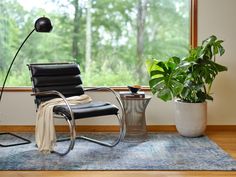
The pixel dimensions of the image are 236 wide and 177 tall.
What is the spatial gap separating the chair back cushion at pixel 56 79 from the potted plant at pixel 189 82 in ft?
2.74

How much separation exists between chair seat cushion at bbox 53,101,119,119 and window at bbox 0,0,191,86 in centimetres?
94

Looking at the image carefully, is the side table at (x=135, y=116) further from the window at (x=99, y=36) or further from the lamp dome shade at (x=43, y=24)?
the lamp dome shade at (x=43, y=24)

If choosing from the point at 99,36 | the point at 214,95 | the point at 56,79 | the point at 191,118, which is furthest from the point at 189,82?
the point at 56,79

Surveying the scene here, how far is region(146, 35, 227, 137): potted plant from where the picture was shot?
13.6 feet

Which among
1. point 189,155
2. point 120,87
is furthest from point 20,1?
point 189,155

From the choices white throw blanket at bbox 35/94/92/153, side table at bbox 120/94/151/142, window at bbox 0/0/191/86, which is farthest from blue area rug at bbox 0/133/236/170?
window at bbox 0/0/191/86

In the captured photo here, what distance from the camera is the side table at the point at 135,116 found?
14.2 ft

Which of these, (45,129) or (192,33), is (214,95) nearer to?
(192,33)

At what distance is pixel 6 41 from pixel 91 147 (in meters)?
1.76

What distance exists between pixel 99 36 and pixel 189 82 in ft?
4.22

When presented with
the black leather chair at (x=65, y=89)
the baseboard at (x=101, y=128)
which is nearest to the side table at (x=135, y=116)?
the black leather chair at (x=65, y=89)

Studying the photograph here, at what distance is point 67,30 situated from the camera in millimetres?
4738

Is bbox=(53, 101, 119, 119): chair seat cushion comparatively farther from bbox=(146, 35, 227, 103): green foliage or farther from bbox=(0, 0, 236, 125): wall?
bbox=(0, 0, 236, 125): wall

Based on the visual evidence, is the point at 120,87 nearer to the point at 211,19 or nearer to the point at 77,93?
the point at 77,93
